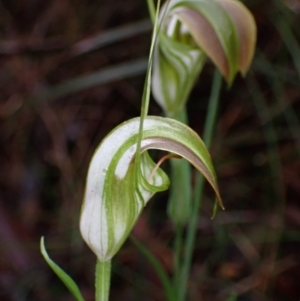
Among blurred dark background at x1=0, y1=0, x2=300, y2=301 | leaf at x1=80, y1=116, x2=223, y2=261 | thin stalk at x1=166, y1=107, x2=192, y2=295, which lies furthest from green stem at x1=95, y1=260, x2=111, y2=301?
blurred dark background at x1=0, y1=0, x2=300, y2=301

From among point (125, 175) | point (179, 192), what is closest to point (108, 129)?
point (179, 192)

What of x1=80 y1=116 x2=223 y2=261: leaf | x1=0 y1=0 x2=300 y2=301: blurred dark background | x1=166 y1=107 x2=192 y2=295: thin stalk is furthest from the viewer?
x1=0 y1=0 x2=300 y2=301: blurred dark background

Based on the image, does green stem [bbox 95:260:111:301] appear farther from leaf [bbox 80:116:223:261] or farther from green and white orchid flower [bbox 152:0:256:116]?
green and white orchid flower [bbox 152:0:256:116]

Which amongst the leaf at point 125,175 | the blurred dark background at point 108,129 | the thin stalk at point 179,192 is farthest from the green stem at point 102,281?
the blurred dark background at point 108,129

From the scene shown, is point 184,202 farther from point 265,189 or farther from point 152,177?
point 265,189

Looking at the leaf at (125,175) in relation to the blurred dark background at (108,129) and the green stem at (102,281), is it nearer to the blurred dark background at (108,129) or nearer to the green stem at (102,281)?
the green stem at (102,281)

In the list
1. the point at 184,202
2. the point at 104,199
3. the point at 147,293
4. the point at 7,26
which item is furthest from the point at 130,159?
the point at 7,26
